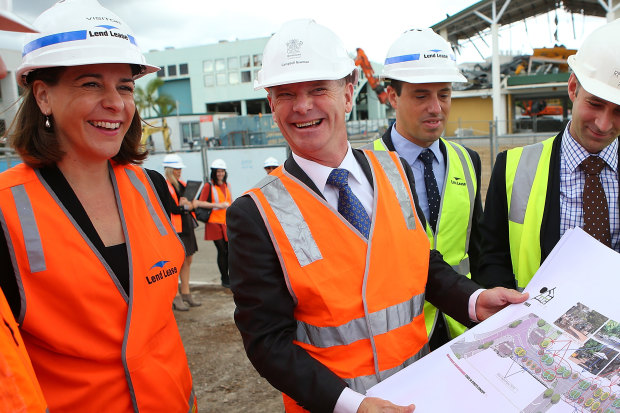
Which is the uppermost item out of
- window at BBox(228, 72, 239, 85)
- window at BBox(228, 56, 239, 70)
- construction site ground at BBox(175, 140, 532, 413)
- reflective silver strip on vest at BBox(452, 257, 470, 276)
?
window at BBox(228, 56, 239, 70)

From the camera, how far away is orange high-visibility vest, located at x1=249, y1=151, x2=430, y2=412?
181 cm

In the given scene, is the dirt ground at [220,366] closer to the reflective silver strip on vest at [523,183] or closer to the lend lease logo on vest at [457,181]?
the lend lease logo on vest at [457,181]

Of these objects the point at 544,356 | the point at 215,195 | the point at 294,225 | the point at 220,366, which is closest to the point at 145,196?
the point at 294,225

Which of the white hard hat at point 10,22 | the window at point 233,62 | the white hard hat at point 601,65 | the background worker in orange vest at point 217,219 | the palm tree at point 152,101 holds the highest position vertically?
the window at point 233,62

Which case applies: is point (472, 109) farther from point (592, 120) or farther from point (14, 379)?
point (14, 379)

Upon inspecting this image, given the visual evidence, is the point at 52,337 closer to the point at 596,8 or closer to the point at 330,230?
the point at 330,230

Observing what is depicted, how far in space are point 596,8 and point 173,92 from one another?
154 feet

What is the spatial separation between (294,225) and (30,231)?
0.96 meters

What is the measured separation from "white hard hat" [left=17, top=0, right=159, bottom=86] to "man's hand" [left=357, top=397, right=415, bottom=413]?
1572 millimetres

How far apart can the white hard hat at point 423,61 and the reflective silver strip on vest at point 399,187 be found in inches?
44.3

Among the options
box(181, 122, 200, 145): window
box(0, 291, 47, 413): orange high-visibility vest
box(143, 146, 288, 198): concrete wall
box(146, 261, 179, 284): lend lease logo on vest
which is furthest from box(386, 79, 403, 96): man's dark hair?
box(181, 122, 200, 145): window

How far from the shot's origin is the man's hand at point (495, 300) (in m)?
1.84

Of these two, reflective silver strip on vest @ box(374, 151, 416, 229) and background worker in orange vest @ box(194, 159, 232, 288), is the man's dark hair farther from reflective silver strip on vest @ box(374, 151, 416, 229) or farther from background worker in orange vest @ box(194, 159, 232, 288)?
background worker in orange vest @ box(194, 159, 232, 288)

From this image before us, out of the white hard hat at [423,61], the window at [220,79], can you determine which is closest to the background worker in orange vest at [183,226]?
the white hard hat at [423,61]
